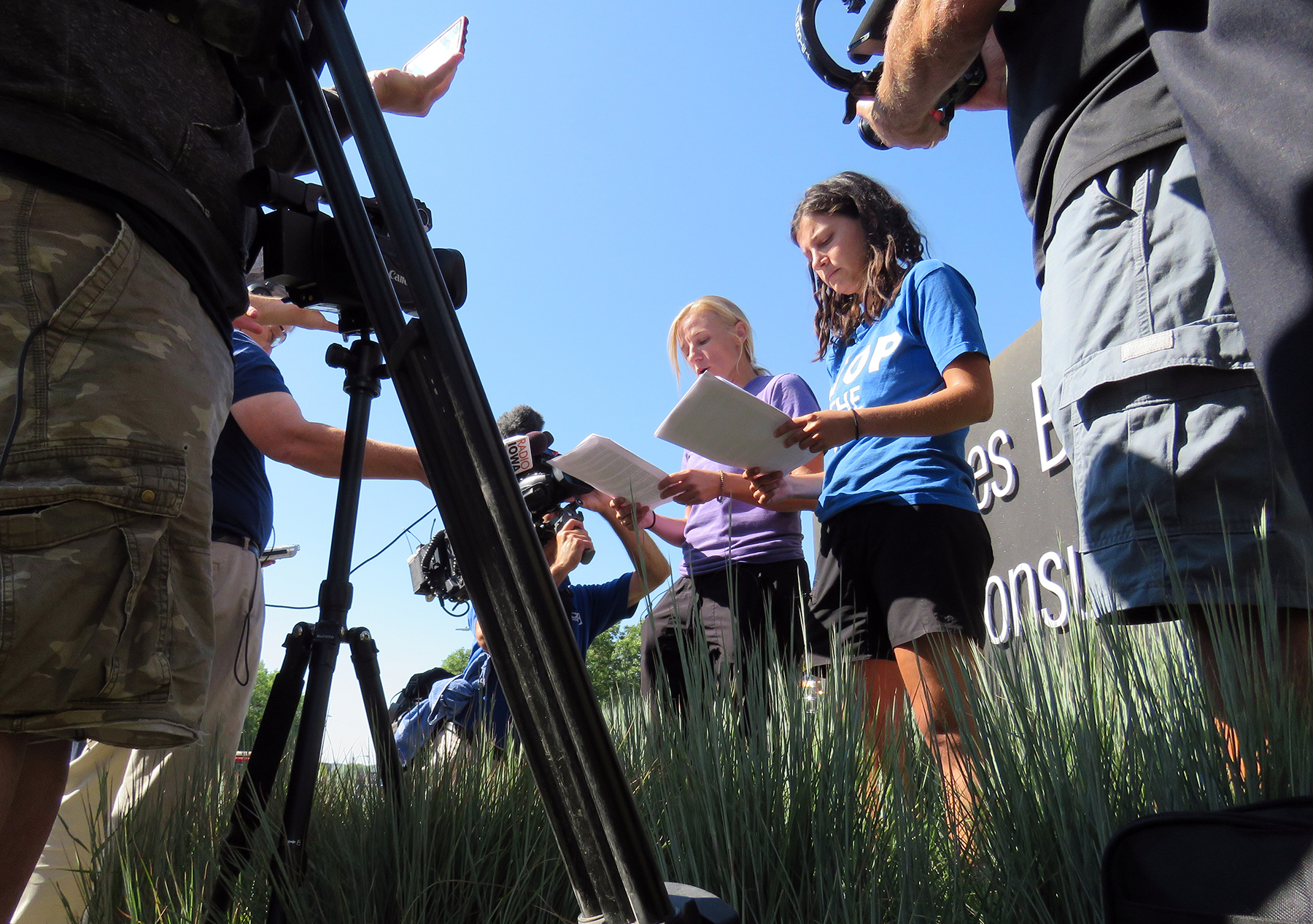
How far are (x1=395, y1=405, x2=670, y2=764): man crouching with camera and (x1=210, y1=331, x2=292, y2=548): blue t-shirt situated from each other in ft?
2.12

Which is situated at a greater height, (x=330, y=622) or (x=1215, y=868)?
(x=330, y=622)

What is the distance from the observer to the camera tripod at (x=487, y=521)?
0.61 meters

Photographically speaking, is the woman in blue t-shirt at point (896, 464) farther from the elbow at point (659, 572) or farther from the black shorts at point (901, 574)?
the elbow at point (659, 572)

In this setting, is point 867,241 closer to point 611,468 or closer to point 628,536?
point 611,468

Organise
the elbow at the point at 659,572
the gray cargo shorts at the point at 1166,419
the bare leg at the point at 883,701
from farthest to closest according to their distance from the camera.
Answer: the elbow at the point at 659,572 < the bare leg at the point at 883,701 < the gray cargo shorts at the point at 1166,419

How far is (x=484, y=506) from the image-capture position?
0.65 metres

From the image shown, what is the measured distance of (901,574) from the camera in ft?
6.72

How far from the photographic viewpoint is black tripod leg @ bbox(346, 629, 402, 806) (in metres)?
1.44

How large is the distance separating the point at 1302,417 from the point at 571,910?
1059mm

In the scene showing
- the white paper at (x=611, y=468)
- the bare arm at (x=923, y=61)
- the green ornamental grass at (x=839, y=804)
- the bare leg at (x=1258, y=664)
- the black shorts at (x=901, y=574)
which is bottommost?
the green ornamental grass at (x=839, y=804)

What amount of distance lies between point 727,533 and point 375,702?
1.43m

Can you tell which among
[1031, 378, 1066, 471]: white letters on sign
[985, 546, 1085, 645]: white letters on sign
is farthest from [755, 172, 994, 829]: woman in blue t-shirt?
[1031, 378, 1066, 471]: white letters on sign

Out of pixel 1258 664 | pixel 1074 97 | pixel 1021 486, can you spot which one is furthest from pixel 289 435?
pixel 1021 486

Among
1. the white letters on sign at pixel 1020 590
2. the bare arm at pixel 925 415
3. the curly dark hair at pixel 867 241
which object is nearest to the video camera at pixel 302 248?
the bare arm at pixel 925 415
